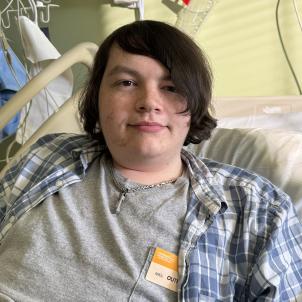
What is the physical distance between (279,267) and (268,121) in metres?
0.80

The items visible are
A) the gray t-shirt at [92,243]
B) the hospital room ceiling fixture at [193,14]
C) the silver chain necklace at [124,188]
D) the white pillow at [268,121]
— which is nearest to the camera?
the gray t-shirt at [92,243]

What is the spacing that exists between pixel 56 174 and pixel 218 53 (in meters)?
1.21

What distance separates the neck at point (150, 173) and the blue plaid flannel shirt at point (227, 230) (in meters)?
0.05

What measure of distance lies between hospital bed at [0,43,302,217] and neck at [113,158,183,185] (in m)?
0.32

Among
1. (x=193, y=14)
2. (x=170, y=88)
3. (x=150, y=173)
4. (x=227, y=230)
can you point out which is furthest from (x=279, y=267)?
(x=193, y=14)

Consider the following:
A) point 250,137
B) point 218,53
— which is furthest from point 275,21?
point 250,137

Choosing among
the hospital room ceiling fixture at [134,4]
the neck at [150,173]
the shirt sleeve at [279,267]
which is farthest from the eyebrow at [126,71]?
the hospital room ceiling fixture at [134,4]

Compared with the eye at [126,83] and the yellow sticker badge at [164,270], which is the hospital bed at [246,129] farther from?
the yellow sticker badge at [164,270]

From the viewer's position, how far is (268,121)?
165cm

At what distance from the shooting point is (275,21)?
195 cm

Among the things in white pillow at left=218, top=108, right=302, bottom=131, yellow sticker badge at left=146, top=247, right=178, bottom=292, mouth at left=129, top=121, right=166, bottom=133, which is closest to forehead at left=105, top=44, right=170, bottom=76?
mouth at left=129, top=121, right=166, bottom=133

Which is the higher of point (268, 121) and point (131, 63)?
point (131, 63)

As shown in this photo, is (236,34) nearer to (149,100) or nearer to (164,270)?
(149,100)

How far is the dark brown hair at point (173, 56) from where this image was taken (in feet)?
3.52
